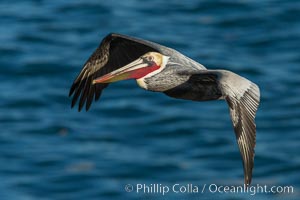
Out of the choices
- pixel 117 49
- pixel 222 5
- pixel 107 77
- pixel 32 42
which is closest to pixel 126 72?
pixel 107 77

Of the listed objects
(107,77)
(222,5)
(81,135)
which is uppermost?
(107,77)

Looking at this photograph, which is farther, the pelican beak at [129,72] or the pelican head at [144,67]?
the pelican head at [144,67]

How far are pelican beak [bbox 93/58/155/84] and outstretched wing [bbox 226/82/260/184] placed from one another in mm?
1413

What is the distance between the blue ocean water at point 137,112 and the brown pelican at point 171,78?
27.4ft

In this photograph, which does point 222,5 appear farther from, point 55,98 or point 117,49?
point 117,49

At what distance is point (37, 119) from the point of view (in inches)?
929

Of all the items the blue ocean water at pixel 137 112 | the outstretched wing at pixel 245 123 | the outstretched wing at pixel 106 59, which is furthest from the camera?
the blue ocean water at pixel 137 112

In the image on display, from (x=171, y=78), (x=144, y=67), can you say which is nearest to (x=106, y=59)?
(x=144, y=67)

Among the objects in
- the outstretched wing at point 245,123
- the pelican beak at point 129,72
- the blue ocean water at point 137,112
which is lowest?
the blue ocean water at point 137,112

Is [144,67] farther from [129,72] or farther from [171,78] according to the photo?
[171,78]

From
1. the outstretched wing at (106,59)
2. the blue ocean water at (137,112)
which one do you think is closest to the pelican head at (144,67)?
the outstretched wing at (106,59)

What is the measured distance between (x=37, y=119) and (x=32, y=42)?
3.11m

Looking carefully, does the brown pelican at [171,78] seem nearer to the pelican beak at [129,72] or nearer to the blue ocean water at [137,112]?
the pelican beak at [129,72]

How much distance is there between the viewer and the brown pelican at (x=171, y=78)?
10820mm
